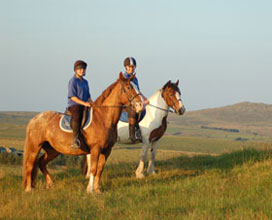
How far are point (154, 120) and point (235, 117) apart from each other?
128 meters

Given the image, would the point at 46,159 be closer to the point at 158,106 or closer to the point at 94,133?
the point at 94,133

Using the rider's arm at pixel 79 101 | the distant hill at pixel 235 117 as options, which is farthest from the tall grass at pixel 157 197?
the distant hill at pixel 235 117

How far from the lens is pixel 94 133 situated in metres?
8.23

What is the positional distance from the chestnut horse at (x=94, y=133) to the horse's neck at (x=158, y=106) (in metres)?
2.58

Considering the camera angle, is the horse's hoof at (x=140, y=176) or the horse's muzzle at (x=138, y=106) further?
the horse's hoof at (x=140, y=176)

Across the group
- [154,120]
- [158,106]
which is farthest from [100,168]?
[158,106]

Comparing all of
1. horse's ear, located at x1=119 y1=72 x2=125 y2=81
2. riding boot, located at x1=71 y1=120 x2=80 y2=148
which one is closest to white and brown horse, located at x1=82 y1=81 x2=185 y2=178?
riding boot, located at x1=71 y1=120 x2=80 y2=148

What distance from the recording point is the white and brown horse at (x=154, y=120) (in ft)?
34.3

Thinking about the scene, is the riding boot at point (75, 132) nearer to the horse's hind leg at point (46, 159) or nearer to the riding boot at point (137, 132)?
the horse's hind leg at point (46, 159)

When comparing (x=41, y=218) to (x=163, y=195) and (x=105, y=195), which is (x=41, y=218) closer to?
(x=105, y=195)

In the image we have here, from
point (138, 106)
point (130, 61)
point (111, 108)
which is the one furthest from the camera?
point (130, 61)

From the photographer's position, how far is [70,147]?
27.7ft

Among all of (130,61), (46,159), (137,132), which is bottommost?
(46,159)

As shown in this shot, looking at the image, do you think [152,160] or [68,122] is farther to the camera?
[152,160]
